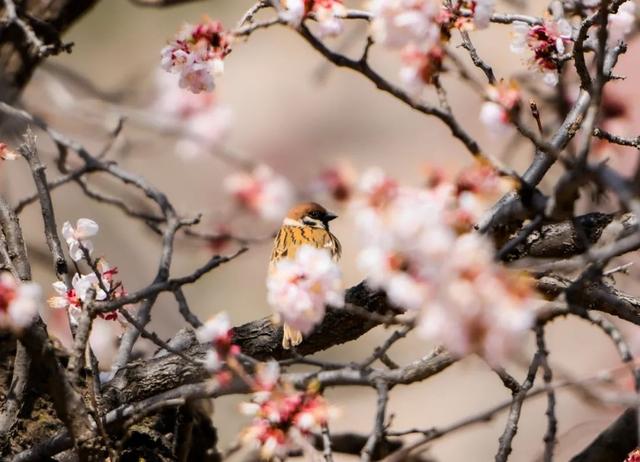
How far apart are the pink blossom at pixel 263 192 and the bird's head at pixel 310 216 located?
2.51 meters

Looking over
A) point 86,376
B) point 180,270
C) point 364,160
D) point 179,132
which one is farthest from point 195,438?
point 364,160

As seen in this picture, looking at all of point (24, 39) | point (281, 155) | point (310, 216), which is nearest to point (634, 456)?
point (24, 39)

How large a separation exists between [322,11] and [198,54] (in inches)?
16.1

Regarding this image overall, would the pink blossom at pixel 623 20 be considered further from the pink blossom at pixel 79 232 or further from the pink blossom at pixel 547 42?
the pink blossom at pixel 79 232

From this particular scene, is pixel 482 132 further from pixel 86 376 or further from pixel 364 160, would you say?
pixel 86 376

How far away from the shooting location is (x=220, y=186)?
9.23 meters

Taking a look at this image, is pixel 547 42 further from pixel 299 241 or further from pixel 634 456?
pixel 299 241

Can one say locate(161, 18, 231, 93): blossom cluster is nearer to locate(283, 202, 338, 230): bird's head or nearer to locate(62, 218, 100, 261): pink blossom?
locate(62, 218, 100, 261): pink blossom

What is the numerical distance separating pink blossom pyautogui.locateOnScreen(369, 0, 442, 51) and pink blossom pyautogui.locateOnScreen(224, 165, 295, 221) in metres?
0.67

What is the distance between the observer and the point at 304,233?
4.83m

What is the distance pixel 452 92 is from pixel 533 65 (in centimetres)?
774

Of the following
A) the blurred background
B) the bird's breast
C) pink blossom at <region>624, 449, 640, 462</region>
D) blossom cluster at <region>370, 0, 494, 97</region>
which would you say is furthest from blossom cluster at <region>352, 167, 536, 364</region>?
the blurred background

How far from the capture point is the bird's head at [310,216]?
205 inches

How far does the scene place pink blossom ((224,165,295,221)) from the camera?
8.52 ft
